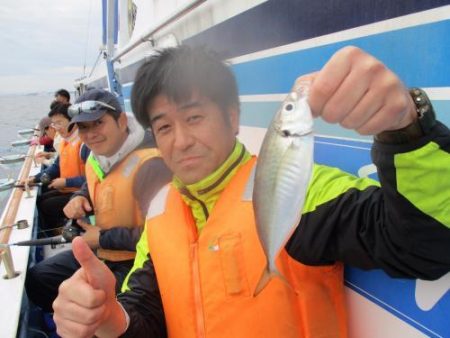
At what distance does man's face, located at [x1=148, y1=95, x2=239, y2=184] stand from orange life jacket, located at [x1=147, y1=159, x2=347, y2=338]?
0.14 m

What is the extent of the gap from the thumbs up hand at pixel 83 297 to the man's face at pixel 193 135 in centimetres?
54

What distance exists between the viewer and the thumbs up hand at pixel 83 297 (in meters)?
1.18

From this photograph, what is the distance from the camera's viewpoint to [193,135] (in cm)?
154

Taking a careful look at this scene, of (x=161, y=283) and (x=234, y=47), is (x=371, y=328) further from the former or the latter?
(x=234, y=47)

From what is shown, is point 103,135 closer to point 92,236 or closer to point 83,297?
point 92,236

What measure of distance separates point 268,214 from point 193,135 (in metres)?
0.75

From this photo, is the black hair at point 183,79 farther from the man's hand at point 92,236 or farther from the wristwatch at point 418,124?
the man's hand at point 92,236

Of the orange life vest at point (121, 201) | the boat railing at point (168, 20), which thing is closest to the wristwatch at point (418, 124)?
the boat railing at point (168, 20)

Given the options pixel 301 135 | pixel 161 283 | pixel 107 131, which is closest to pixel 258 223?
pixel 301 135

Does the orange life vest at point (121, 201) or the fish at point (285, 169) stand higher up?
the fish at point (285, 169)

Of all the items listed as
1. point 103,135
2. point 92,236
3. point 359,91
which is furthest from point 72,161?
point 359,91

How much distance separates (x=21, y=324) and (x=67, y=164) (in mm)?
2968

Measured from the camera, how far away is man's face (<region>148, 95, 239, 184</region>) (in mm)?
1540

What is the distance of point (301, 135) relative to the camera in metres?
0.75
